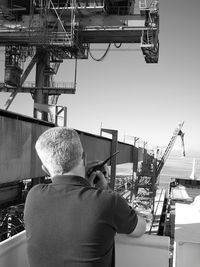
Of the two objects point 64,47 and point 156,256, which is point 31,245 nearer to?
point 156,256

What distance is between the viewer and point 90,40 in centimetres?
3050

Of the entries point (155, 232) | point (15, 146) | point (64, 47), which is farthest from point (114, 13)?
point (15, 146)

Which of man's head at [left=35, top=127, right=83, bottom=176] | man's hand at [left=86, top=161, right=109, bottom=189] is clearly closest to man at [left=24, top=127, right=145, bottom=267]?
man's head at [left=35, top=127, right=83, bottom=176]

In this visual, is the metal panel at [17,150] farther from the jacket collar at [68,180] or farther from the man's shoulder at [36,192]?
the jacket collar at [68,180]

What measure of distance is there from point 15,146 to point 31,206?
2.59m

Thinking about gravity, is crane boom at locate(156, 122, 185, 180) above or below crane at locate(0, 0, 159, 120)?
below

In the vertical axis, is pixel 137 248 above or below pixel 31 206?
below

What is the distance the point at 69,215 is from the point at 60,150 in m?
0.46

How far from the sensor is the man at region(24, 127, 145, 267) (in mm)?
2109

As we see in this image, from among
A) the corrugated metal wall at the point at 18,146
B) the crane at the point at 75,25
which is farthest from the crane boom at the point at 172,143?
the corrugated metal wall at the point at 18,146

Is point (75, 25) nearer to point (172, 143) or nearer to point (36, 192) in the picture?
point (172, 143)

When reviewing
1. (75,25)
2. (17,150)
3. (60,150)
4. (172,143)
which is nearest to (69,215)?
(60,150)

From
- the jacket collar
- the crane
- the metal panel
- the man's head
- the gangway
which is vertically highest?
the crane

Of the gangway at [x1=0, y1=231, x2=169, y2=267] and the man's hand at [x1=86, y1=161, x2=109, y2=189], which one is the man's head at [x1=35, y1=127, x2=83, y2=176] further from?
the gangway at [x1=0, y1=231, x2=169, y2=267]
